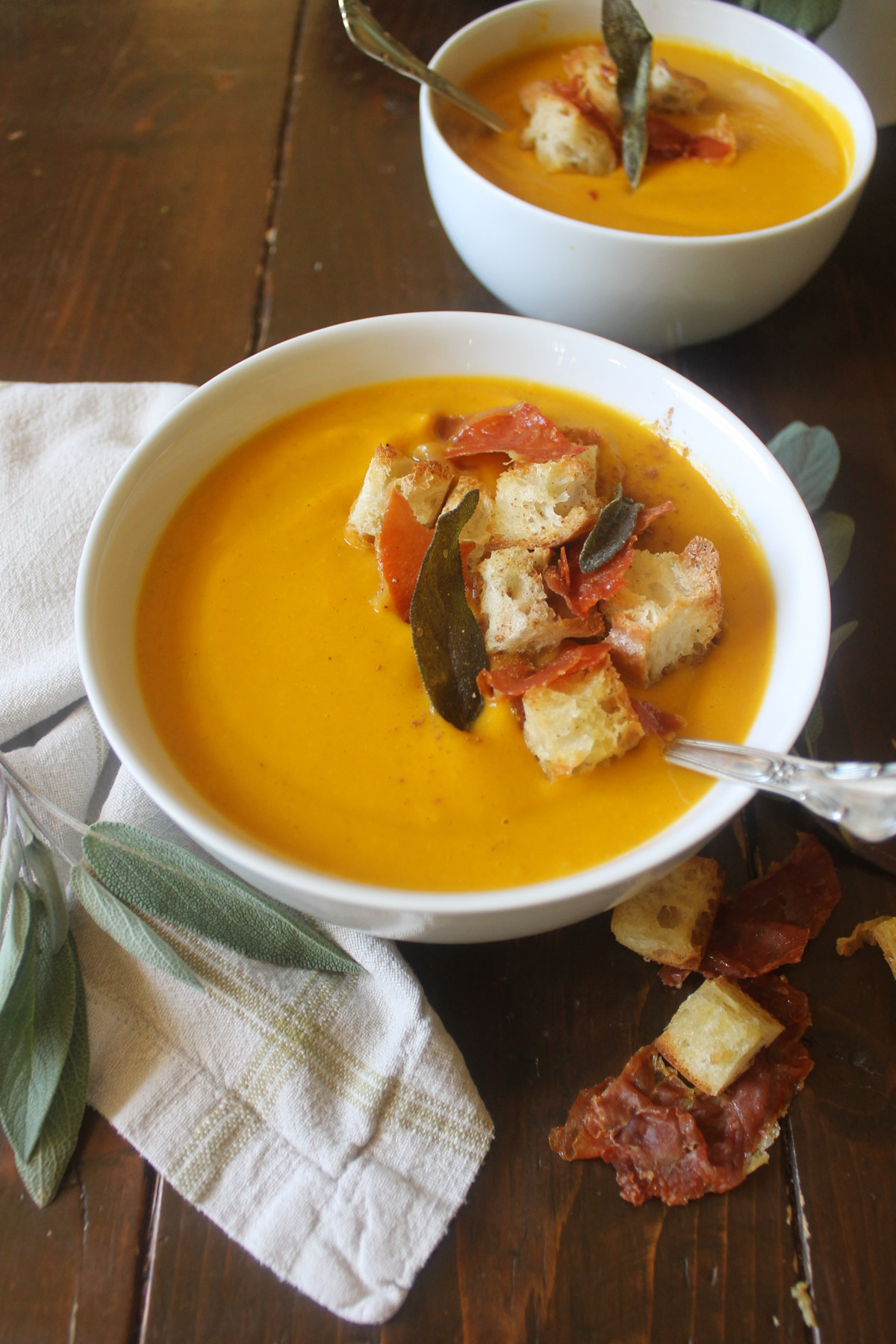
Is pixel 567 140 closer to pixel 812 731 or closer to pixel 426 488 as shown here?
pixel 426 488

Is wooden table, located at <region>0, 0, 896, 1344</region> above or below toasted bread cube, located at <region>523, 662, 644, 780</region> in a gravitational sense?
below

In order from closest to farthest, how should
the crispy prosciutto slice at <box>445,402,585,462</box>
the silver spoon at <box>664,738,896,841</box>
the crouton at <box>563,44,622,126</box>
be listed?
the silver spoon at <box>664,738,896,841</box> < the crispy prosciutto slice at <box>445,402,585,462</box> < the crouton at <box>563,44,622,126</box>

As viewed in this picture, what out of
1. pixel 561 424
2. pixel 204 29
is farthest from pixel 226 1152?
pixel 204 29

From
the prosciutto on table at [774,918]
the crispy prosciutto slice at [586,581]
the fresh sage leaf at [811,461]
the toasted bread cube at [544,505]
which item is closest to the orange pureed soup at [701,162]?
the fresh sage leaf at [811,461]

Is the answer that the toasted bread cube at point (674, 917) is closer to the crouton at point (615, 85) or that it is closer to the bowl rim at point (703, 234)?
the bowl rim at point (703, 234)

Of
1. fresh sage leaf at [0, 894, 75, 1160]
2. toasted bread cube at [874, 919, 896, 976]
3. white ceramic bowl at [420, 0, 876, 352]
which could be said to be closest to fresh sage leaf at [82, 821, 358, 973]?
fresh sage leaf at [0, 894, 75, 1160]

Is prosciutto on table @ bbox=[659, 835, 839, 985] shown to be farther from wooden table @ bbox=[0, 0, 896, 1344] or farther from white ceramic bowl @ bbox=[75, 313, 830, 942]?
white ceramic bowl @ bbox=[75, 313, 830, 942]
